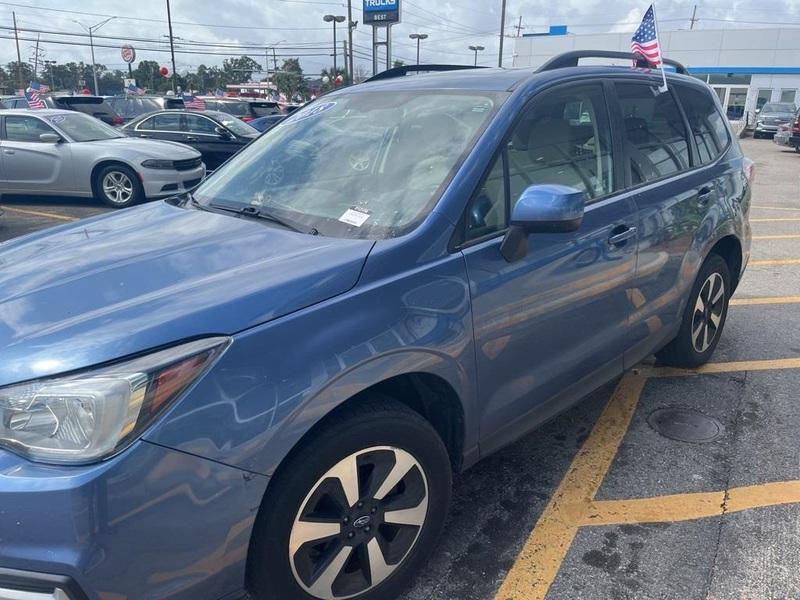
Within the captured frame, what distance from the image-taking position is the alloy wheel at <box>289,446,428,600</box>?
2010 millimetres

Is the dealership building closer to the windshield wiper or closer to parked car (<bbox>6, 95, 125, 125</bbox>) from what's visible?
parked car (<bbox>6, 95, 125, 125</bbox>)

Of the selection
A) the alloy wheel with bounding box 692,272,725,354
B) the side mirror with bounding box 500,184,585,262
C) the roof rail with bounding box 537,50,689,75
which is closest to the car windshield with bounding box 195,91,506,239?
the side mirror with bounding box 500,184,585,262

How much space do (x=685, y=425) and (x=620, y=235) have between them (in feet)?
4.24

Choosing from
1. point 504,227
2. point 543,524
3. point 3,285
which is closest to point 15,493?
point 3,285

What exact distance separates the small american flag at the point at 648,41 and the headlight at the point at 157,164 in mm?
7457

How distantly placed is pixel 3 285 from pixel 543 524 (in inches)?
88.9

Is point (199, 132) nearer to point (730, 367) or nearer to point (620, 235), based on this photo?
point (730, 367)

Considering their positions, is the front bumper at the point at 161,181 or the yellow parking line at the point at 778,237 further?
the front bumper at the point at 161,181

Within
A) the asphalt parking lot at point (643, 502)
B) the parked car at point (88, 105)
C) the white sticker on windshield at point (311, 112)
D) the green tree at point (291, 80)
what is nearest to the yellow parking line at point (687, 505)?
the asphalt parking lot at point (643, 502)

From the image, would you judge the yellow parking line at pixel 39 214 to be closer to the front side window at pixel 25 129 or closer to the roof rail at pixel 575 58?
the front side window at pixel 25 129

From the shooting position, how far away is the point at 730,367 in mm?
4434

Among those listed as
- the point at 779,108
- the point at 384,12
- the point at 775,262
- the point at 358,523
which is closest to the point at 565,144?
the point at 358,523

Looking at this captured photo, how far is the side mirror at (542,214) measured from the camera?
7.77 ft

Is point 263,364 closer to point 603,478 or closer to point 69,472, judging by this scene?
point 69,472
